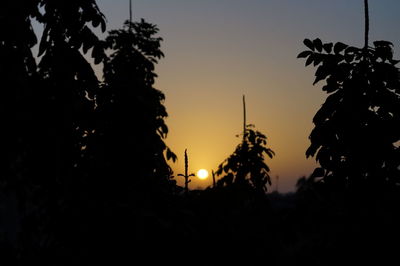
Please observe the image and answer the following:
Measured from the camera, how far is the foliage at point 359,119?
643 centimetres

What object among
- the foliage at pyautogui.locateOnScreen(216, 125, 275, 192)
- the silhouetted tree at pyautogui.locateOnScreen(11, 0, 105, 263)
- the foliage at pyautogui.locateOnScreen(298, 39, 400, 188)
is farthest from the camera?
the foliage at pyautogui.locateOnScreen(216, 125, 275, 192)

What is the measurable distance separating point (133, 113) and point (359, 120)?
8.86m

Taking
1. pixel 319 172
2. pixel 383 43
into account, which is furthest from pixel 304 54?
pixel 319 172

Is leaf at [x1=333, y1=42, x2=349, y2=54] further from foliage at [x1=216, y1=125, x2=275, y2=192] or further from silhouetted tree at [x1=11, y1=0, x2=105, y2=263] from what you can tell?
foliage at [x1=216, y1=125, x2=275, y2=192]

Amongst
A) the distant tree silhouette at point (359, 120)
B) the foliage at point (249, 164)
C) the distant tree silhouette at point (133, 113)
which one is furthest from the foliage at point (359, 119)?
the foliage at point (249, 164)

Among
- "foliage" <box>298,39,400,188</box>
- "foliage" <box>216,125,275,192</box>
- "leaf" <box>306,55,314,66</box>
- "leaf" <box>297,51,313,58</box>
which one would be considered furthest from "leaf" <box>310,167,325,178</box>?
"foliage" <box>216,125,275,192</box>

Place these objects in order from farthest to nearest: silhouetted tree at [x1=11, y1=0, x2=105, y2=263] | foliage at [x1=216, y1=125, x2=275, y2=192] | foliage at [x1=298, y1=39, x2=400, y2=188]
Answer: foliage at [x1=216, y1=125, x2=275, y2=192]
foliage at [x1=298, y1=39, x2=400, y2=188]
silhouetted tree at [x1=11, y1=0, x2=105, y2=263]

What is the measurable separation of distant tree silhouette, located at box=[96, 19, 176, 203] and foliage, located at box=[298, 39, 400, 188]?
2375 millimetres

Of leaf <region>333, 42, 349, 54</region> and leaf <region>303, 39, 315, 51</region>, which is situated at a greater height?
leaf <region>303, 39, 315, 51</region>

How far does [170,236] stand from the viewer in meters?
5.19

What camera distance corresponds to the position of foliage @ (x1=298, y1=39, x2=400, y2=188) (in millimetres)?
6434

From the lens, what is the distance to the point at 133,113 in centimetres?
1437

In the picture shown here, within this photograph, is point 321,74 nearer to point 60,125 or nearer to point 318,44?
point 318,44

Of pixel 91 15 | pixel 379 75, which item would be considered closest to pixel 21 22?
pixel 91 15
